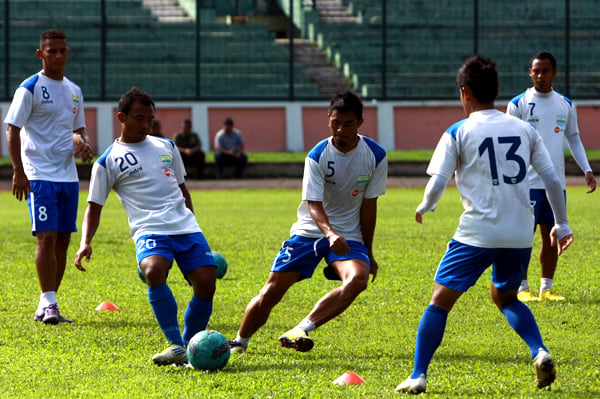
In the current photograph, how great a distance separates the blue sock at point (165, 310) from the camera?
274 inches

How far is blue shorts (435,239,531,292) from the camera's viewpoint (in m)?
6.06

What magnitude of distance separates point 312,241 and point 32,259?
20.4 ft

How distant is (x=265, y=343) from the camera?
7.66 metres

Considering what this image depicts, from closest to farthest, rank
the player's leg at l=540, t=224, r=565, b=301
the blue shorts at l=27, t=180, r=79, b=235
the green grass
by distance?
the green grass
the blue shorts at l=27, t=180, r=79, b=235
the player's leg at l=540, t=224, r=565, b=301

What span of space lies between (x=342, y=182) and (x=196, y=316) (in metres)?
1.34

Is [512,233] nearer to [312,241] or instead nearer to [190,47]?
[312,241]

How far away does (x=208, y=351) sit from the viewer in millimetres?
6645

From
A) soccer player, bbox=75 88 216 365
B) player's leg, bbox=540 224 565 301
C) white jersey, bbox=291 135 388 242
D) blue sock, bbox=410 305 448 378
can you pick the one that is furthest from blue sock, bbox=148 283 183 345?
player's leg, bbox=540 224 565 301

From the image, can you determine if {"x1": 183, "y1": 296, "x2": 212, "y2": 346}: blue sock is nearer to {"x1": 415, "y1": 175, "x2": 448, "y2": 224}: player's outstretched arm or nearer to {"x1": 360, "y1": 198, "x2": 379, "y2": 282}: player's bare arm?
{"x1": 360, "y1": 198, "x2": 379, "y2": 282}: player's bare arm

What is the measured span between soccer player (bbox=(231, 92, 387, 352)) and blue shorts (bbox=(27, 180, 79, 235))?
243 cm

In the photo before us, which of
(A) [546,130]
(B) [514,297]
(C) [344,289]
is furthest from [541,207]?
(B) [514,297]

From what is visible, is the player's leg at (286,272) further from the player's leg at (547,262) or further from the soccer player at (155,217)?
the player's leg at (547,262)

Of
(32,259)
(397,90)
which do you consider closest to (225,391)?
(32,259)

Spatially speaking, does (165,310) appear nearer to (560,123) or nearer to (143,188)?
(143,188)
